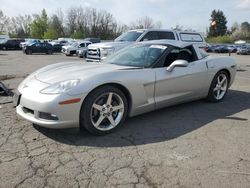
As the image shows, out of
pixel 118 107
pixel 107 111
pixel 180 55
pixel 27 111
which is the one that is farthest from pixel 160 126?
pixel 27 111

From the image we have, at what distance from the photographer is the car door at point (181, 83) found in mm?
4422

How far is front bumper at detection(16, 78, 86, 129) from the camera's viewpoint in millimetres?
3400

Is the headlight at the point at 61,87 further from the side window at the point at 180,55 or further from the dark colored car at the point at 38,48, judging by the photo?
the dark colored car at the point at 38,48

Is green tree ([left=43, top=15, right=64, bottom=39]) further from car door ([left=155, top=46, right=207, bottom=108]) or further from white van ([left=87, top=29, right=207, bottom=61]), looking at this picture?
car door ([left=155, top=46, right=207, bottom=108])

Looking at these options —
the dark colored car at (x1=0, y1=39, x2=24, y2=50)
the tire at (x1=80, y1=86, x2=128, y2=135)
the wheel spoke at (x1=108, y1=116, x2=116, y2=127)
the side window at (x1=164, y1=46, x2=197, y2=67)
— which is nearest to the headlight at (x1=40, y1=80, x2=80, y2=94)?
the tire at (x1=80, y1=86, x2=128, y2=135)

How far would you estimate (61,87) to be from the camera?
3.54 metres

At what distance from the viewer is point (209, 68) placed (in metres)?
5.39

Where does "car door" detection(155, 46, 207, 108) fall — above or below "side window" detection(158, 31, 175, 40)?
below

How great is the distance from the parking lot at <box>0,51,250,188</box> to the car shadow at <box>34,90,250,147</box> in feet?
0.04

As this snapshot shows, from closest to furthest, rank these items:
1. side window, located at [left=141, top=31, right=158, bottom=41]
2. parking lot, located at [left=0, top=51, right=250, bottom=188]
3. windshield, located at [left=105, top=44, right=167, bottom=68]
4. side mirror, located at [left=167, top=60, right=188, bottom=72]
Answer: parking lot, located at [left=0, top=51, right=250, bottom=188] → side mirror, located at [left=167, top=60, right=188, bottom=72] → windshield, located at [left=105, top=44, right=167, bottom=68] → side window, located at [left=141, top=31, right=158, bottom=41]

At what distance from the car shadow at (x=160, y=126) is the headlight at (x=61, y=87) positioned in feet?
2.11

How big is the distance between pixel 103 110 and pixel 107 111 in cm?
7

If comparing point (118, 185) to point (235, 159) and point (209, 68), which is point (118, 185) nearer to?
point (235, 159)

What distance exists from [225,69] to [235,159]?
3.12 metres
